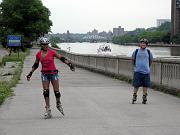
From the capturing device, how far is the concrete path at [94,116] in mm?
9539

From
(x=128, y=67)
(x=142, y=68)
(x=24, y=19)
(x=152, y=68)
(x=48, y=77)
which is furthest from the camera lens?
(x=24, y=19)

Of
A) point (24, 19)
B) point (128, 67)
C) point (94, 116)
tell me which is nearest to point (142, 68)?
point (94, 116)

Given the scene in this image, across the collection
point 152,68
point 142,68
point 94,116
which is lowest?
point 94,116

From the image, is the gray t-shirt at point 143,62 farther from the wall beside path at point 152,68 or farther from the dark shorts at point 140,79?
the wall beside path at point 152,68

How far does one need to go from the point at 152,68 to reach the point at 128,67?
426 centimetres

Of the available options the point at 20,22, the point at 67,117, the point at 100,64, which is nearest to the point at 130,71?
the point at 100,64

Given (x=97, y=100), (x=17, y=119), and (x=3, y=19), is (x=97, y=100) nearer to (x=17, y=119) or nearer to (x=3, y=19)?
(x=17, y=119)

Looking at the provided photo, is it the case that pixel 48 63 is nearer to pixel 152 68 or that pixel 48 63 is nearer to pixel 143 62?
pixel 143 62

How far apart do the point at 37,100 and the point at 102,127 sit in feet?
18.4

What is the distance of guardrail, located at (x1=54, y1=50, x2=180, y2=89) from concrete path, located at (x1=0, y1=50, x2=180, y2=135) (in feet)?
3.14

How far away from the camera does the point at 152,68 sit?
1969 centimetres

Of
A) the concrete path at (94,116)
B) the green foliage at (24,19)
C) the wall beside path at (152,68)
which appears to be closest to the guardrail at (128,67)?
the wall beside path at (152,68)

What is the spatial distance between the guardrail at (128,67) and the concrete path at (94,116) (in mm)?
958

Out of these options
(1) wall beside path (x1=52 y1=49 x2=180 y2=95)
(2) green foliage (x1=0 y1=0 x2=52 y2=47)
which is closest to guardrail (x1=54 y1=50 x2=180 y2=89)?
(1) wall beside path (x1=52 y1=49 x2=180 y2=95)
